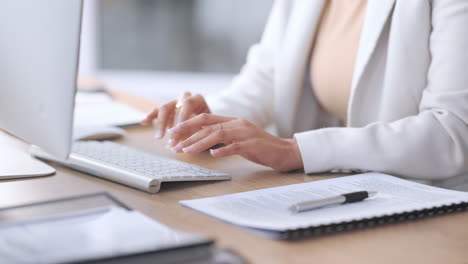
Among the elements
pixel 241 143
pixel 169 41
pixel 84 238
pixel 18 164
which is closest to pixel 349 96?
pixel 241 143

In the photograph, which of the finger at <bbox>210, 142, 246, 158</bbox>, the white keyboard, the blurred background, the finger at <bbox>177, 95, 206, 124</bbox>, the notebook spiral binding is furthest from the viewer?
the blurred background

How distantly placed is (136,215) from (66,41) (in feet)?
0.68

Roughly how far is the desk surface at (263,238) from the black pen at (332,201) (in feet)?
0.20

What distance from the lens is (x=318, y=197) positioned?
0.74m

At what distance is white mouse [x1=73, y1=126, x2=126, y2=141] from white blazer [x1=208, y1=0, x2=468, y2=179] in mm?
265

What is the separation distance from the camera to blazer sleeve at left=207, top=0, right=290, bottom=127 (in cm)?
143

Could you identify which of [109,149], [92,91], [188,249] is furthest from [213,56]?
[188,249]

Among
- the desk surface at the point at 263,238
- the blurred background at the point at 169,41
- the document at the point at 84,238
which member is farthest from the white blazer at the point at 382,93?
the blurred background at the point at 169,41

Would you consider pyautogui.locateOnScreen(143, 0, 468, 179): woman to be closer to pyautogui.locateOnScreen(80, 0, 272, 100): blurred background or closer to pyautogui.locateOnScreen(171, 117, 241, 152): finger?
pyautogui.locateOnScreen(171, 117, 241, 152): finger

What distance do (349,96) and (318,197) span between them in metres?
0.65

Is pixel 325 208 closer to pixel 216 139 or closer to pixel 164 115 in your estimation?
pixel 216 139

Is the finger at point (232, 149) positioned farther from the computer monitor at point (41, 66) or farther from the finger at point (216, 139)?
the computer monitor at point (41, 66)

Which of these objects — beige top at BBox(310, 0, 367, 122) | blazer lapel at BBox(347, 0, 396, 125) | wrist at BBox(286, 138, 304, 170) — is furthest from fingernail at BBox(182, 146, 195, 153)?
beige top at BBox(310, 0, 367, 122)

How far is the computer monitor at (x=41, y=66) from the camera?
24.8 inches
